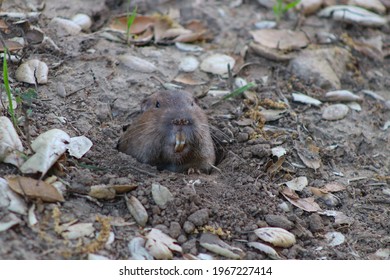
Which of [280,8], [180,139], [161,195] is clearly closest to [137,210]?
[161,195]

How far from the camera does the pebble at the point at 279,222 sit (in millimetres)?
4188

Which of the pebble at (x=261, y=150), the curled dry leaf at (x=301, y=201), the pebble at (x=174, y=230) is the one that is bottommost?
the curled dry leaf at (x=301, y=201)

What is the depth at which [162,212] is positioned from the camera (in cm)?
401

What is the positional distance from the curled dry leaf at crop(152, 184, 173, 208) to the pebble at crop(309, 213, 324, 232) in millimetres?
1001

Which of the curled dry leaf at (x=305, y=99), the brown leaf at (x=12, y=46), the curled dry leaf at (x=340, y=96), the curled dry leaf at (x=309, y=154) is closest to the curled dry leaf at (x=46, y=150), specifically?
the brown leaf at (x=12, y=46)

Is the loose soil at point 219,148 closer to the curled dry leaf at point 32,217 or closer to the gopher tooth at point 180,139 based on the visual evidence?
the curled dry leaf at point 32,217

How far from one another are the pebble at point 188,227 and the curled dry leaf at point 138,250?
31cm

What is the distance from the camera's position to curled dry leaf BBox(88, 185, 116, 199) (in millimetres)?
3971

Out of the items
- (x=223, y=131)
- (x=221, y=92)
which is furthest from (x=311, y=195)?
(x=221, y=92)

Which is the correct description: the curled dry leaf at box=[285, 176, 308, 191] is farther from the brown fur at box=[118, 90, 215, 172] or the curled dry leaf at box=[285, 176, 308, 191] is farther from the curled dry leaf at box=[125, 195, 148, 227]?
the curled dry leaf at box=[125, 195, 148, 227]

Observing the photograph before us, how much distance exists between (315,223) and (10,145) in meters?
2.09

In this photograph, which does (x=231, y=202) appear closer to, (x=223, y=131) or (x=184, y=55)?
(x=223, y=131)

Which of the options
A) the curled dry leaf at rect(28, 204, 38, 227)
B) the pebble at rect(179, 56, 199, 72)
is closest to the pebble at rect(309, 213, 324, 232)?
the curled dry leaf at rect(28, 204, 38, 227)
